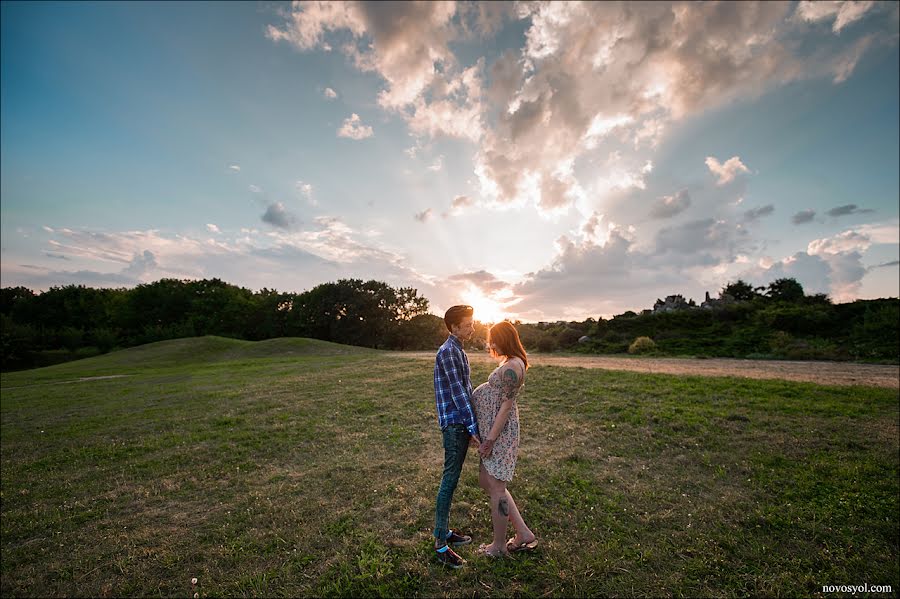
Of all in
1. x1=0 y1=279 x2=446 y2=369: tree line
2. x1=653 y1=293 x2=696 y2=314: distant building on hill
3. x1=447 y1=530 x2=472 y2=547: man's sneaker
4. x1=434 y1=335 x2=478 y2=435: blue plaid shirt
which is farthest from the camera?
x1=0 y1=279 x2=446 y2=369: tree line

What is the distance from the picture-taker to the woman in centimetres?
445

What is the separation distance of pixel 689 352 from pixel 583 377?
18307 millimetres

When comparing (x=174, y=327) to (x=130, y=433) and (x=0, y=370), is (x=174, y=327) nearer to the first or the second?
(x=0, y=370)

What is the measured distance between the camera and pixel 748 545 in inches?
208

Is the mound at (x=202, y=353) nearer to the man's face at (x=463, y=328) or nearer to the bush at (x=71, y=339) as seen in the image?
the bush at (x=71, y=339)

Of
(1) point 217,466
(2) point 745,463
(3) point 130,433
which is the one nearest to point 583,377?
(2) point 745,463

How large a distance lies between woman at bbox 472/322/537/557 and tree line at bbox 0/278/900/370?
90.5 feet

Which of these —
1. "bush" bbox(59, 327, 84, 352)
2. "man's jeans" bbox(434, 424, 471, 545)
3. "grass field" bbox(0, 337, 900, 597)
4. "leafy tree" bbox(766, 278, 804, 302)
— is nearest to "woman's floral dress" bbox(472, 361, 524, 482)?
"man's jeans" bbox(434, 424, 471, 545)

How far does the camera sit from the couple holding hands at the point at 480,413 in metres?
4.52

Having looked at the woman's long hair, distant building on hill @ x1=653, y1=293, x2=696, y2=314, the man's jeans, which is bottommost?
the man's jeans

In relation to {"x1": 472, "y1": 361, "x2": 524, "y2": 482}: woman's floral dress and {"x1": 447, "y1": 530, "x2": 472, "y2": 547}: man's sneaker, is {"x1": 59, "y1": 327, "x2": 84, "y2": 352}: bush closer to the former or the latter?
{"x1": 447, "y1": 530, "x2": 472, "y2": 547}: man's sneaker

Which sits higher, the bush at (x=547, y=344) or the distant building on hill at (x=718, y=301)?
the distant building on hill at (x=718, y=301)

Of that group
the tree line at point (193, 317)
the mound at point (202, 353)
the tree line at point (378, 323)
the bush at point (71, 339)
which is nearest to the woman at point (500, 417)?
the tree line at point (378, 323)

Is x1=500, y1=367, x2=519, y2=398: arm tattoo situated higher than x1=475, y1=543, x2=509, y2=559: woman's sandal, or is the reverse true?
x1=500, y1=367, x2=519, y2=398: arm tattoo
